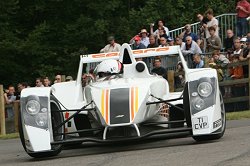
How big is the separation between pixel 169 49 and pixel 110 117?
3097mm

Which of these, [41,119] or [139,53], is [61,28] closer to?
[139,53]

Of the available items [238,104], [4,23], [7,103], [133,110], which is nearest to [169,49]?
[133,110]

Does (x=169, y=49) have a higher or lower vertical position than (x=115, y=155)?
higher

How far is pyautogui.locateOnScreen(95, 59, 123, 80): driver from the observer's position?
1363cm

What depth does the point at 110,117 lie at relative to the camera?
1162 centimetres

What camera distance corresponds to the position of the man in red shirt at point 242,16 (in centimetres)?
2256

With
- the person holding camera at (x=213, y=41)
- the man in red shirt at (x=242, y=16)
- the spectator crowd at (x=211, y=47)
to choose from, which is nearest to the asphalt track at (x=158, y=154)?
the spectator crowd at (x=211, y=47)

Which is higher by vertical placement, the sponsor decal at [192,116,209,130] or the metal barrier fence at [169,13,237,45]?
the metal barrier fence at [169,13,237,45]

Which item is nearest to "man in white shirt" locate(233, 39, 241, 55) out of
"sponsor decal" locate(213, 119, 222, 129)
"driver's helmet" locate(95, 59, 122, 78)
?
"driver's helmet" locate(95, 59, 122, 78)

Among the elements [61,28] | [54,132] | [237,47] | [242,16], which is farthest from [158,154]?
[61,28]

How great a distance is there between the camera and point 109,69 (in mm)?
13641

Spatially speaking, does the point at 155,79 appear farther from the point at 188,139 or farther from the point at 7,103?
the point at 7,103

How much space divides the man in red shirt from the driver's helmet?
9.52 m

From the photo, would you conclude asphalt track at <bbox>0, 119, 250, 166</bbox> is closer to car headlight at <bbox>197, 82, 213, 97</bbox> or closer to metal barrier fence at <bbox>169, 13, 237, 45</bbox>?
car headlight at <bbox>197, 82, 213, 97</bbox>
